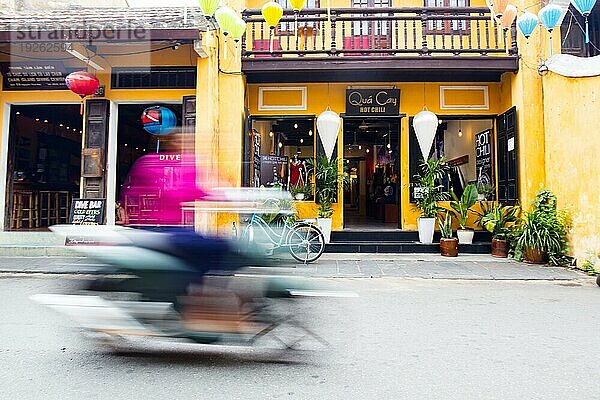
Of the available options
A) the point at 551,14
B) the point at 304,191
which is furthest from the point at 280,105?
the point at 551,14

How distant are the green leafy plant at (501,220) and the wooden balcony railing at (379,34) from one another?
3.39 m

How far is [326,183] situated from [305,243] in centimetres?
206

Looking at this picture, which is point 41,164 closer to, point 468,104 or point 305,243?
point 305,243

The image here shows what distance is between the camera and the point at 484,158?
1088 cm

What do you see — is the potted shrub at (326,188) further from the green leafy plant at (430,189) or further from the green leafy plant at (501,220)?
the green leafy plant at (501,220)

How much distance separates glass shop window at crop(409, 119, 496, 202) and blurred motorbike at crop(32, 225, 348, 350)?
744 cm

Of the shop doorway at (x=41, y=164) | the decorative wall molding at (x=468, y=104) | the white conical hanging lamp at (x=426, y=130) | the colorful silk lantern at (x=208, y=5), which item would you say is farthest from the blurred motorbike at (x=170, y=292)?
the shop doorway at (x=41, y=164)

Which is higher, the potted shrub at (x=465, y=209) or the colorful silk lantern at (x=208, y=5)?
the colorful silk lantern at (x=208, y=5)

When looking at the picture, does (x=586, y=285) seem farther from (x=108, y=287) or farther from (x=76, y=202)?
(x=76, y=202)

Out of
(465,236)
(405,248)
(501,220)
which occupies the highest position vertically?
(501,220)

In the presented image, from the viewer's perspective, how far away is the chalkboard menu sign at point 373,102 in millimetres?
10289

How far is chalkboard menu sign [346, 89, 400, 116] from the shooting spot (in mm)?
10289

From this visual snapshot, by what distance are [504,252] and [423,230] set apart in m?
1.67

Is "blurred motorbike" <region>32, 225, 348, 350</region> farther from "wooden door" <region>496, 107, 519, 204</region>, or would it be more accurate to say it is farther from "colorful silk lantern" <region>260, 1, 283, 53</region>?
"wooden door" <region>496, 107, 519, 204</region>
